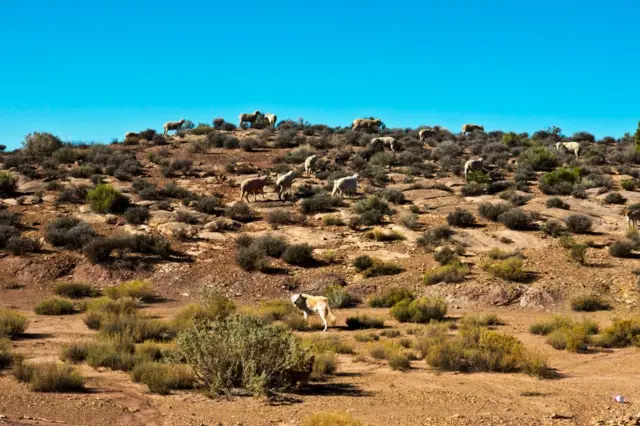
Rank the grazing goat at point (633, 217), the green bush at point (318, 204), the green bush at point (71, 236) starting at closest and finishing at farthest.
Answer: the green bush at point (71, 236)
the grazing goat at point (633, 217)
the green bush at point (318, 204)

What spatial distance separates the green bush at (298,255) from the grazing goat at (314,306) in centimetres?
588

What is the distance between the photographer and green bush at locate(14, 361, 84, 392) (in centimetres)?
866

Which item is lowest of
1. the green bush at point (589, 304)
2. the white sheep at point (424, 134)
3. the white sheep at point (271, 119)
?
the green bush at point (589, 304)

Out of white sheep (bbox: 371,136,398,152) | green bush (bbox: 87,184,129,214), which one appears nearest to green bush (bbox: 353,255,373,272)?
green bush (bbox: 87,184,129,214)

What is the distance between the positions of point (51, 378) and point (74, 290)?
1056cm

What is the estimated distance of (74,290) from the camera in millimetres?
18547

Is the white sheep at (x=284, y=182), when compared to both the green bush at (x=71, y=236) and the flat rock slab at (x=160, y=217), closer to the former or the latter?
the flat rock slab at (x=160, y=217)

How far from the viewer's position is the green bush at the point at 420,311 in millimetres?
15875

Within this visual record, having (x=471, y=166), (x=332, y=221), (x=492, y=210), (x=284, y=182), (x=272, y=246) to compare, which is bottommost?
(x=272, y=246)

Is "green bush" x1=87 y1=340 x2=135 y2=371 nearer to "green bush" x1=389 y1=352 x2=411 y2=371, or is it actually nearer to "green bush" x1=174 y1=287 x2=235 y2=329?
"green bush" x1=174 y1=287 x2=235 y2=329

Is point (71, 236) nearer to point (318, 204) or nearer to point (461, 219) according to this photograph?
point (318, 204)

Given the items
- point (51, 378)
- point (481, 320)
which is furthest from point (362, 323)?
point (51, 378)

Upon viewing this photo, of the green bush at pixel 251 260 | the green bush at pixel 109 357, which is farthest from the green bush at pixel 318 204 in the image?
the green bush at pixel 109 357

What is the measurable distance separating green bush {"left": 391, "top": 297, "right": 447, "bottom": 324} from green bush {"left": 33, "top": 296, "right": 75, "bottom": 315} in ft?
30.7
